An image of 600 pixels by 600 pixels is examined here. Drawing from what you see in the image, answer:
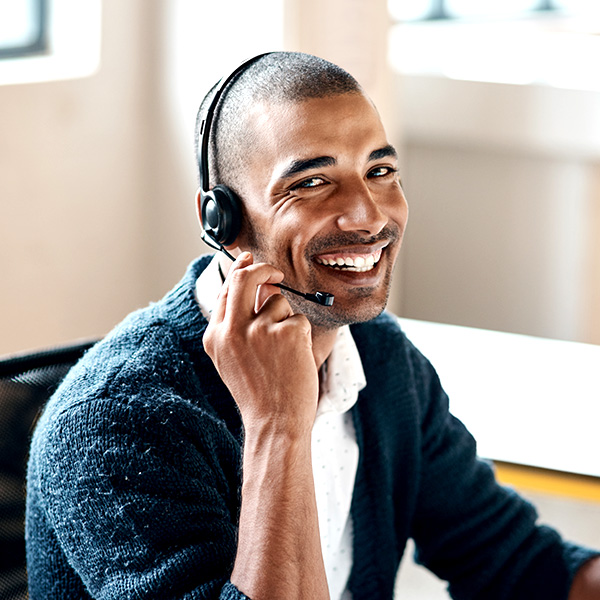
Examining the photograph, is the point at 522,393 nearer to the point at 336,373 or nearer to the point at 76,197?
the point at 336,373

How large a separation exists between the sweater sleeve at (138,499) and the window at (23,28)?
204cm

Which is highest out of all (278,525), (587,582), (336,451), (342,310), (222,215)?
(222,215)

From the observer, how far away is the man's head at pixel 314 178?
1.14 m

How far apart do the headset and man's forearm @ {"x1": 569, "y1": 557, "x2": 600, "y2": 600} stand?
50 cm

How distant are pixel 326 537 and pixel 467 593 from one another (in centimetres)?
22

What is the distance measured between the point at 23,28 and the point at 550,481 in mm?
2029

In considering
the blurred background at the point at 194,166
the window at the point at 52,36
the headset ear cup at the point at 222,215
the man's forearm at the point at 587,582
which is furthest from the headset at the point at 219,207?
the window at the point at 52,36

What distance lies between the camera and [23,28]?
2.88 meters

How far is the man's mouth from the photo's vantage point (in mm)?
1163

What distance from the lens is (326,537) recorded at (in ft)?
4.31

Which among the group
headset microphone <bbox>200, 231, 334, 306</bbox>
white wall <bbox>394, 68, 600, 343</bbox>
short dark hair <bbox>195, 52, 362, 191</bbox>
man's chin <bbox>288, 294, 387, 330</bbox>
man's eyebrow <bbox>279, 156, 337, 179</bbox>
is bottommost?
white wall <bbox>394, 68, 600, 343</bbox>

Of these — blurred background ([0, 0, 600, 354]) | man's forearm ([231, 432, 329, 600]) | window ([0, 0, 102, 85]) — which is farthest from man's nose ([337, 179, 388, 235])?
window ([0, 0, 102, 85])

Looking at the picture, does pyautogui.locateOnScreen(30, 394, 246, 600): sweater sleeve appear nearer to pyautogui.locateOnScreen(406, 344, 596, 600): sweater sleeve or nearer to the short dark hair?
the short dark hair

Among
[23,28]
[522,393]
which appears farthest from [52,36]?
[522,393]
